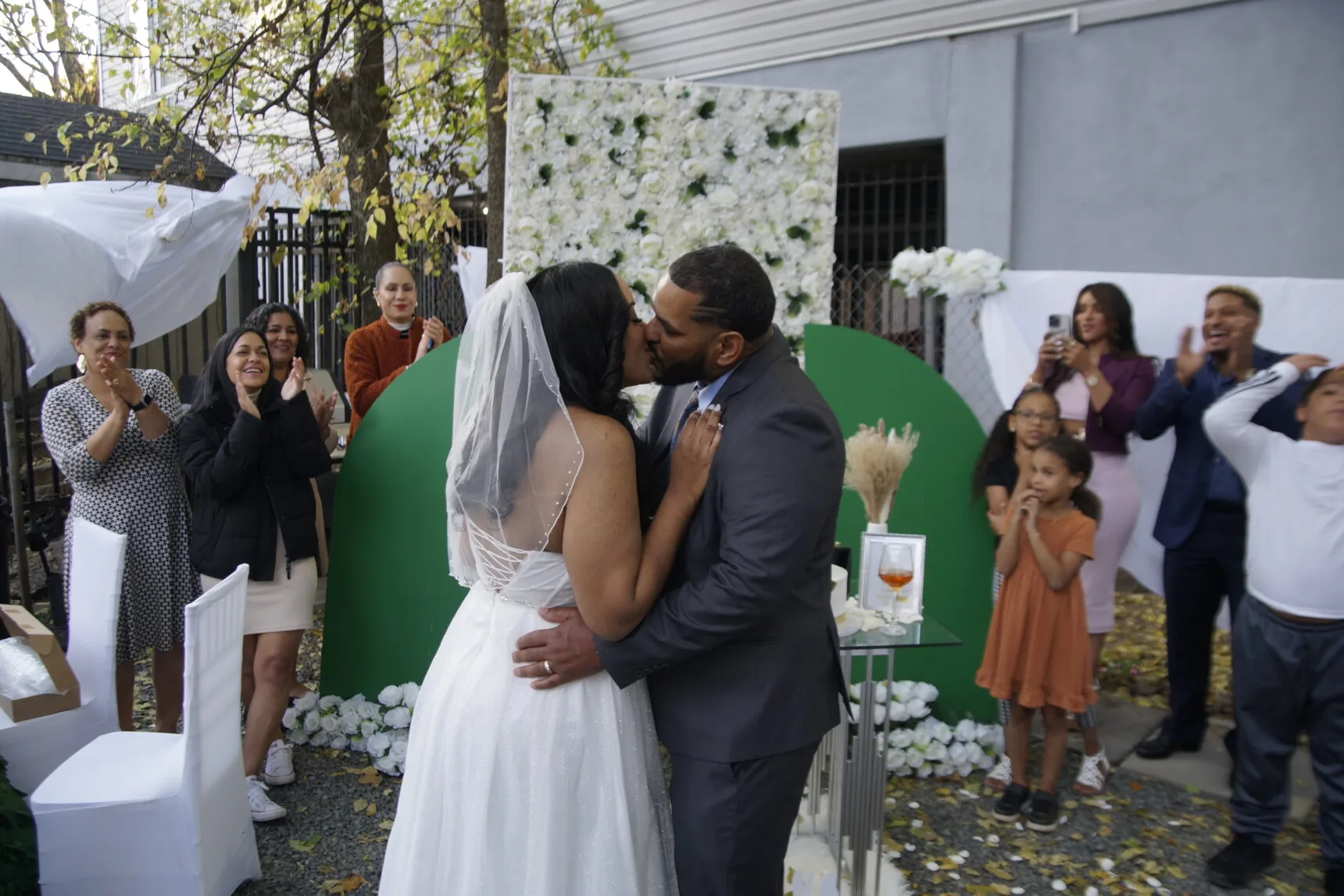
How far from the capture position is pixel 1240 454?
11.7 ft

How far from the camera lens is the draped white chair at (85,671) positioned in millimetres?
3312

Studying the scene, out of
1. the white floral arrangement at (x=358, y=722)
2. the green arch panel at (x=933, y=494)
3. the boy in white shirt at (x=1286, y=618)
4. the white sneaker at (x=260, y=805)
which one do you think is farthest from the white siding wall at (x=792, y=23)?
the white sneaker at (x=260, y=805)

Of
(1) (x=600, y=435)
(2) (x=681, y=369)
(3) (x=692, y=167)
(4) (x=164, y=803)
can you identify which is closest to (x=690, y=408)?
(2) (x=681, y=369)

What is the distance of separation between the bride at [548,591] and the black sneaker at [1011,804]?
6.83 feet

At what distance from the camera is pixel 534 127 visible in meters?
4.39

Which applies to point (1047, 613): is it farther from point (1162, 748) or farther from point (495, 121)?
point (495, 121)

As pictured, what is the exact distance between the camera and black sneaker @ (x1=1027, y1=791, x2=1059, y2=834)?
3842mm

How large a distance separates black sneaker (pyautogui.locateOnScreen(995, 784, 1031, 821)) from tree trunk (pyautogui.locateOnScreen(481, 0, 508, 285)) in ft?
13.3

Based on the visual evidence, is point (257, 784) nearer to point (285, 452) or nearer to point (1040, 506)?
point (285, 452)

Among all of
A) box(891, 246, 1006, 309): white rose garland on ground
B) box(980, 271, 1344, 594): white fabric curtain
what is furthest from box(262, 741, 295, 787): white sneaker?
box(980, 271, 1344, 594): white fabric curtain

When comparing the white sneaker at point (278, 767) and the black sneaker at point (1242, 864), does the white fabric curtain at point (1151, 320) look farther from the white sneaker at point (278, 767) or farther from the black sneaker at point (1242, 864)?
the white sneaker at point (278, 767)

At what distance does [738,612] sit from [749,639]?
0.15m

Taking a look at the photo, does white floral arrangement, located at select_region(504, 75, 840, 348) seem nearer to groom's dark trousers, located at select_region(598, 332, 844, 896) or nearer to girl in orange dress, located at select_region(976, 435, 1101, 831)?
girl in orange dress, located at select_region(976, 435, 1101, 831)

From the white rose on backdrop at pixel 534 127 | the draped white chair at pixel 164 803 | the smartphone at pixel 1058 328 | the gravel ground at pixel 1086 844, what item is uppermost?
the white rose on backdrop at pixel 534 127
